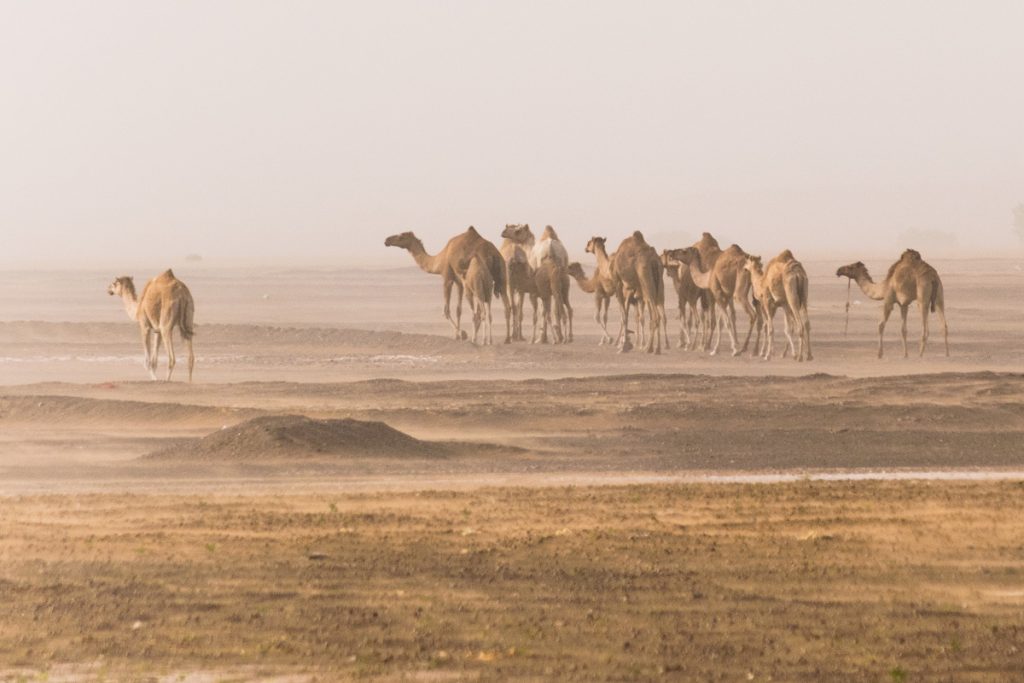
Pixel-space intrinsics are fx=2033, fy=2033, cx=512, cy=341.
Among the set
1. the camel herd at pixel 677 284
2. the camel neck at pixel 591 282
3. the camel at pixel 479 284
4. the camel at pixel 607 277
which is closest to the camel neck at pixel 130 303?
the camel herd at pixel 677 284

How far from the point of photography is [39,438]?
1900cm

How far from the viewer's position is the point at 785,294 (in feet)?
94.3

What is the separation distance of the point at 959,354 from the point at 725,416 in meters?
10.4

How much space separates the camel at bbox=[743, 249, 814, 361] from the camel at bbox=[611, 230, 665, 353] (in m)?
1.67

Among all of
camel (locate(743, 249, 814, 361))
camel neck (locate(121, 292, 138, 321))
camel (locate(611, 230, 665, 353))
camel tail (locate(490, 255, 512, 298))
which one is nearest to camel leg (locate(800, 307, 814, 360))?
camel (locate(743, 249, 814, 361))

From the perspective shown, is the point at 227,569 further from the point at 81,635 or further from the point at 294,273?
the point at 294,273

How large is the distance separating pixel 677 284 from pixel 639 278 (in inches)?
80.4

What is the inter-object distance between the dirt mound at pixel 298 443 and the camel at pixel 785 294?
11.6 meters

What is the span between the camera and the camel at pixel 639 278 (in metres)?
30.5

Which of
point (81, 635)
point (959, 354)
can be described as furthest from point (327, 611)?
point (959, 354)

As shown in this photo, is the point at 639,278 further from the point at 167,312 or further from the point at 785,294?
the point at 167,312

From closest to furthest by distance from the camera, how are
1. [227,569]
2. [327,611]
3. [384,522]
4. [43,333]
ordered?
[327,611], [227,569], [384,522], [43,333]

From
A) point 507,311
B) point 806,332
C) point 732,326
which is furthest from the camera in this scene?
point 507,311

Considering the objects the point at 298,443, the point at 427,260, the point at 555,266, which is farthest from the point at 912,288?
the point at 298,443
